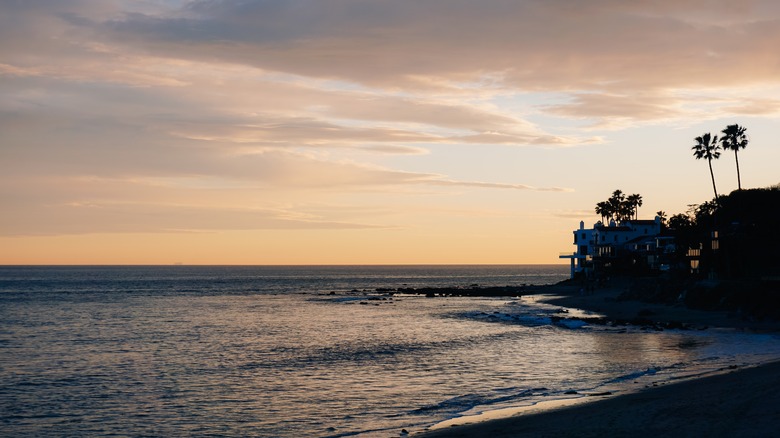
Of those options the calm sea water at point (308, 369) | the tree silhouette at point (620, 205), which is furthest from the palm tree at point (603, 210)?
the calm sea water at point (308, 369)

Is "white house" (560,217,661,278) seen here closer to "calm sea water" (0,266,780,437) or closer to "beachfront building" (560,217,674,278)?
"beachfront building" (560,217,674,278)

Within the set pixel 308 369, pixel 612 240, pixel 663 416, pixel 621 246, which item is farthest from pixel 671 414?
pixel 612 240

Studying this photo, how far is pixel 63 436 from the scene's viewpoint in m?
24.5

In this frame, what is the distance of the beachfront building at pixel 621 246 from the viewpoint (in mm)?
129625

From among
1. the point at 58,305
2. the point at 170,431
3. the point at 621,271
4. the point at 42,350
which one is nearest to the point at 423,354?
the point at 170,431

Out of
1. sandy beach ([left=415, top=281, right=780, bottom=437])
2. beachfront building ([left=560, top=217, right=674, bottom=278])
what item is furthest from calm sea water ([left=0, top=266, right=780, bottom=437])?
beachfront building ([left=560, top=217, right=674, bottom=278])

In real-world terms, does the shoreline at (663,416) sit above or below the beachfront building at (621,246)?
below

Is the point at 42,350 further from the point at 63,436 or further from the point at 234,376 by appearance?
the point at 63,436

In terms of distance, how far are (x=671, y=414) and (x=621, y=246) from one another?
126 metres

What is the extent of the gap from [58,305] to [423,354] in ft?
252

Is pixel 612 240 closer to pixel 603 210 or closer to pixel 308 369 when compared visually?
pixel 603 210

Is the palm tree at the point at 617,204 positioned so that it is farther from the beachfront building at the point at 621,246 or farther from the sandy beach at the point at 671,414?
the sandy beach at the point at 671,414

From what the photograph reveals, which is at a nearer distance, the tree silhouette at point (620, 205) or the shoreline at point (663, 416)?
the shoreline at point (663, 416)

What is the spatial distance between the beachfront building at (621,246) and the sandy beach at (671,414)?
331ft
